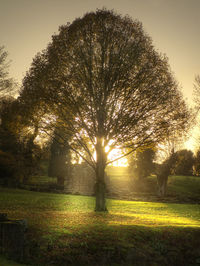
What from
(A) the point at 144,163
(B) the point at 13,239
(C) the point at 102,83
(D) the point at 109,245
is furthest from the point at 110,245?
(A) the point at 144,163

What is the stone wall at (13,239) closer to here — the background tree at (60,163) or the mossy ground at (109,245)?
the mossy ground at (109,245)

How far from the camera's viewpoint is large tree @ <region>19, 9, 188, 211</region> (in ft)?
56.5

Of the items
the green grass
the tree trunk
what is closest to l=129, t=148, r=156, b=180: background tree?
the tree trunk

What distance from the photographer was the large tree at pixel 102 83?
1722 centimetres

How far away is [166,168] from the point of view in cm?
4803

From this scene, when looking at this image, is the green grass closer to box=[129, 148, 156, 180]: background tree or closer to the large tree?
the large tree

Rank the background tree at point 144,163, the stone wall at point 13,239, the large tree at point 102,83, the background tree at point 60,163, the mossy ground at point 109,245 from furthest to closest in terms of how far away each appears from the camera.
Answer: the background tree at point 144,163
the background tree at point 60,163
the large tree at point 102,83
the mossy ground at point 109,245
the stone wall at point 13,239

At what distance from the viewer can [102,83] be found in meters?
17.5

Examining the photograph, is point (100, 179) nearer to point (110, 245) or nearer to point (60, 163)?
point (110, 245)

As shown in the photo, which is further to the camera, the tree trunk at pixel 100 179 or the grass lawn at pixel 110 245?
the tree trunk at pixel 100 179

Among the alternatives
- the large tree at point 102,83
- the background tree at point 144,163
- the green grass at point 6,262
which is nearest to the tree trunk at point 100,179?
the large tree at point 102,83

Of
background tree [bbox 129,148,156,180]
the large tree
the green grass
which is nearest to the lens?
the green grass

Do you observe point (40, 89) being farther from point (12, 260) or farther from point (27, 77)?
point (12, 260)

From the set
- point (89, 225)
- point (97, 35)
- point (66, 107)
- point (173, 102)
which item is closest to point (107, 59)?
point (97, 35)
